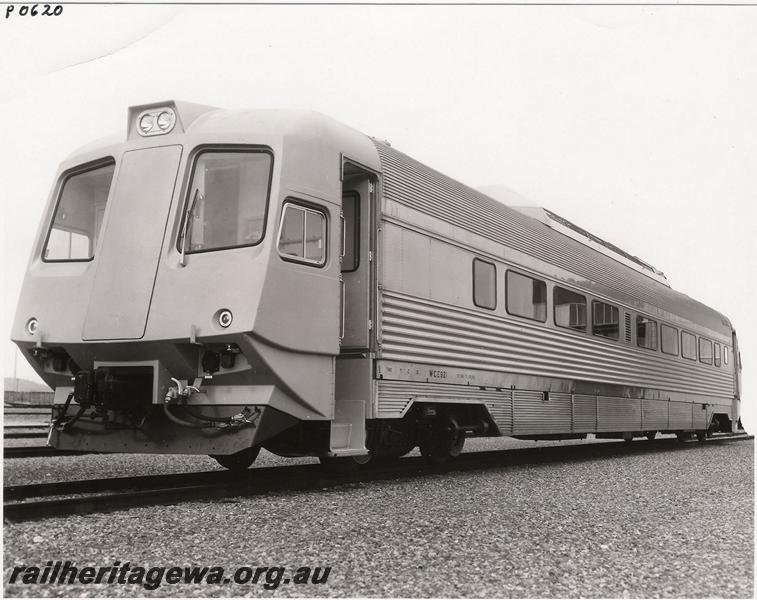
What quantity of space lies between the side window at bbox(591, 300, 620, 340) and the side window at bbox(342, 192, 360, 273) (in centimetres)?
616

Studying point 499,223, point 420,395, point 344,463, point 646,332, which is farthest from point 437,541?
point 646,332

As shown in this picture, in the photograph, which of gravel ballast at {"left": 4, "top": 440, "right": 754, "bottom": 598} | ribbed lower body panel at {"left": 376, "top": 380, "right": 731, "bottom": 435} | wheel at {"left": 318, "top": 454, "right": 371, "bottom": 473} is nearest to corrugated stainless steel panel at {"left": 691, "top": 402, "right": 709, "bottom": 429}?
ribbed lower body panel at {"left": 376, "top": 380, "right": 731, "bottom": 435}

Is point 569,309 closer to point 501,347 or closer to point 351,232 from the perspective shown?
point 501,347

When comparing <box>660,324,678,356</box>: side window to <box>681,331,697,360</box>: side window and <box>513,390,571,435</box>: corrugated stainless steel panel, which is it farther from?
<box>513,390,571,435</box>: corrugated stainless steel panel

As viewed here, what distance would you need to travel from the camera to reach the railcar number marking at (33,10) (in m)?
5.78

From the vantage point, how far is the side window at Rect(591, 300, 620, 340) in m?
13.1

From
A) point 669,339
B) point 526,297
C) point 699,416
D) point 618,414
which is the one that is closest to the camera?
point 526,297

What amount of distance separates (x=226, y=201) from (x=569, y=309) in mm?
6763

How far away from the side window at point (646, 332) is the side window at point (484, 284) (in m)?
5.82

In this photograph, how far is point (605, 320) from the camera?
532 inches

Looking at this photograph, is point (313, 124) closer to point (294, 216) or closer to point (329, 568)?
point (294, 216)

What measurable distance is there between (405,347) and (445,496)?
162 cm

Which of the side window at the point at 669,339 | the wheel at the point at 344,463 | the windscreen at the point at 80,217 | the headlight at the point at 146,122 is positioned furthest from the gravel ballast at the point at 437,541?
the side window at the point at 669,339

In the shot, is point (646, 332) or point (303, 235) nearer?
point (303, 235)
